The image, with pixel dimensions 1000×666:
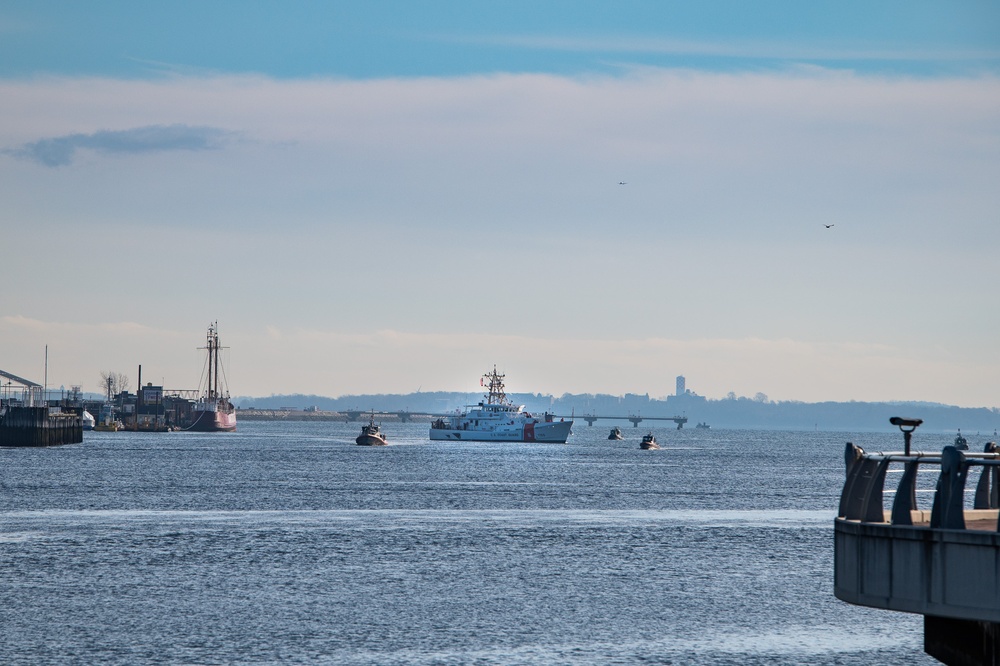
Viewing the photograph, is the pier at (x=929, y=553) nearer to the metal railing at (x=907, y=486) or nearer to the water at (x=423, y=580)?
the metal railing at (x=907, y=486)

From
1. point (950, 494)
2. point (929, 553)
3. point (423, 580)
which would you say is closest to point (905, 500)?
point (950, 494)

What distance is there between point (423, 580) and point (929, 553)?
34.4 m

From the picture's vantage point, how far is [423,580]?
169 feet

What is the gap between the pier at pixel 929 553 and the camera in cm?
1823

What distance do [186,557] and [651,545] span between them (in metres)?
22.3

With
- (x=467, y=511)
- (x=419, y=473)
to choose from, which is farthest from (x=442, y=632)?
(x=419, y=473)

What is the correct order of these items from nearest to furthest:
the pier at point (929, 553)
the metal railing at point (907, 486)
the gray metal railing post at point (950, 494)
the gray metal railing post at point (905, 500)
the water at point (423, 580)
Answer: the pier at point (929, 553) < the gray metal railing post at point (950, 494) < the metal railing at point (907, 486) < the gray metal railing post at point (905, 500) < the water at point (423, 580)

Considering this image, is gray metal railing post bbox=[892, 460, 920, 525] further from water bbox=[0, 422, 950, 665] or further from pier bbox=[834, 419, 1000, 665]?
water bbox=[0, 422, 950, 665]

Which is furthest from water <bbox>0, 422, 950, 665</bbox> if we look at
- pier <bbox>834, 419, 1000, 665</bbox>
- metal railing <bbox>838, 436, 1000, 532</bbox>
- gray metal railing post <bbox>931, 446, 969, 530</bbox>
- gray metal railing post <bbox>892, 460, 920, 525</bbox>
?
gray metal railing post <bbox>931, 446, 969, 530</bbox>

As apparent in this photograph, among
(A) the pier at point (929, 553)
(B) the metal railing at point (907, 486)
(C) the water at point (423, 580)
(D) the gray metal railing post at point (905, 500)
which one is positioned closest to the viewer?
(A) the pier at point (929, 553)

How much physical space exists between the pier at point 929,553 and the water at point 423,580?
1484 centimetres

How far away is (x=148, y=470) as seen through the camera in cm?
14625

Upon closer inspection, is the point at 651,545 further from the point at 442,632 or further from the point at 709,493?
the point at 709,493

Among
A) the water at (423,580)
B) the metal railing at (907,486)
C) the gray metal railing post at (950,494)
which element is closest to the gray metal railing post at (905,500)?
the metal railing at (907,486)
